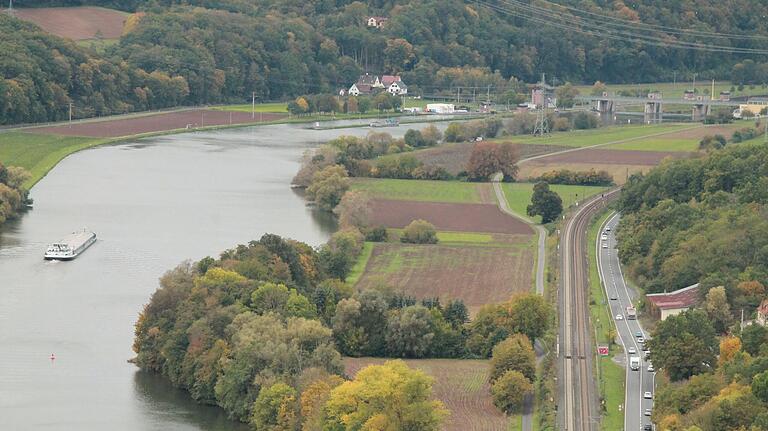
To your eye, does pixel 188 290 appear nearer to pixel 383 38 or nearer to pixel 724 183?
pixel 724 183

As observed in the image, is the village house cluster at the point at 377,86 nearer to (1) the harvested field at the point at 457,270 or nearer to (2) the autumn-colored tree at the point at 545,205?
(2) the autumn-colored tree at the point at 545,205

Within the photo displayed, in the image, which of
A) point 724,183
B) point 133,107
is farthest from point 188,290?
point 133,107

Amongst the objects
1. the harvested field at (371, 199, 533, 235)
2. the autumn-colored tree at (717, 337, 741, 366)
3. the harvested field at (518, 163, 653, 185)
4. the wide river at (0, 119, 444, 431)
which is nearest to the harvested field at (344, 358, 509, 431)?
the wide river at (0, 119, 444, 431)

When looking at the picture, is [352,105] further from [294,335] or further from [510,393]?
[510,393]

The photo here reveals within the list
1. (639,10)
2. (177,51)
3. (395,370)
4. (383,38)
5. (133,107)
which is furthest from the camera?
(639,10)

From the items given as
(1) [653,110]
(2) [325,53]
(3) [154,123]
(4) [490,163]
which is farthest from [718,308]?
(2) [325,53]

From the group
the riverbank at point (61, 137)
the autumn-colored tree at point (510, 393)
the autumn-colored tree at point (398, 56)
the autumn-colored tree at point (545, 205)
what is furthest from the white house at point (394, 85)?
the autumn-colored tree at point (510, 393)

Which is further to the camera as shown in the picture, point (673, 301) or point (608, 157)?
point (608, 157)
